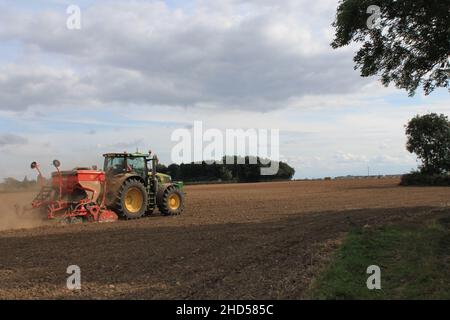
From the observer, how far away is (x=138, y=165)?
65.5 feet

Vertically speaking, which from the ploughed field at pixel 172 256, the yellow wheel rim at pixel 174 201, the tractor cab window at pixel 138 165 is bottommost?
the ploughed field at pixel 172 256

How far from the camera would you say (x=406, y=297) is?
7148mm

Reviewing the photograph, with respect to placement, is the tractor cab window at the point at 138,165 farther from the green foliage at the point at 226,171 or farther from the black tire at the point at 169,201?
the green foliage at the point at 226,171

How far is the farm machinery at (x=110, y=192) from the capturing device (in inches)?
676

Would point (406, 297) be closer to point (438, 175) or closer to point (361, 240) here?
point (361, 240)

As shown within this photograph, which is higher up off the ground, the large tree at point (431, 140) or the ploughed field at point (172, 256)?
A: the large tree at point (431, 140)

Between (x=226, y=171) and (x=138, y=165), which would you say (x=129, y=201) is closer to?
(x=138, y=165)

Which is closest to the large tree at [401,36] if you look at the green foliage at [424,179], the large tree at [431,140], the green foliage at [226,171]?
the green foliage at [424,179]

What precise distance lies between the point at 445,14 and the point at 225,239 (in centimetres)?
821

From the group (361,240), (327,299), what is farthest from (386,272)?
(361,240)

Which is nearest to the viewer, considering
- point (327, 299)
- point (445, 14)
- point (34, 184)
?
point (327, 299)

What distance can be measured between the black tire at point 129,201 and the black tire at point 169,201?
1072 mm

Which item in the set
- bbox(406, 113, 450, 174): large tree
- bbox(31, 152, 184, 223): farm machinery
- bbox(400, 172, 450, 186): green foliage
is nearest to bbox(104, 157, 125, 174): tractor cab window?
bbox(31, 152, 184, 223): farm machinery

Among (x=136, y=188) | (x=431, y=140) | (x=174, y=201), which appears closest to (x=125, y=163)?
(x=136, y=188)
